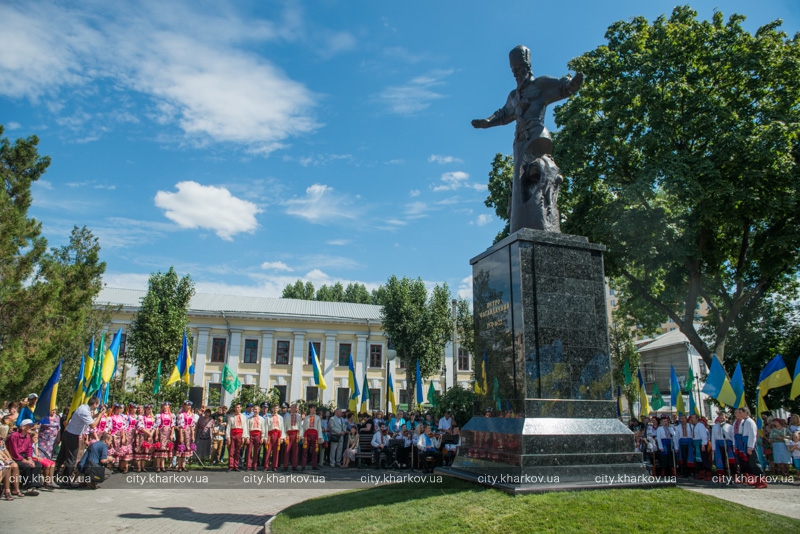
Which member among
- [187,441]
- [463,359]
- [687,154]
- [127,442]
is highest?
[687,154]

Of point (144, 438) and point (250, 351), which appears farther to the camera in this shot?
point (250, 351)

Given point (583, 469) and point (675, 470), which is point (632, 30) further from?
point (583, 469)

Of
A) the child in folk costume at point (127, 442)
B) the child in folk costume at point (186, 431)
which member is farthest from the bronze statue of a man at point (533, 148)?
the child in folk costume at point (186, 431)

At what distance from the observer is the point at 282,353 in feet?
145

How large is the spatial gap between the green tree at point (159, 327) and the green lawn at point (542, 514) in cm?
2888

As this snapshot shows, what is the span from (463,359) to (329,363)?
38.0 feet

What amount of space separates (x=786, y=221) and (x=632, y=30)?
29.1 ft

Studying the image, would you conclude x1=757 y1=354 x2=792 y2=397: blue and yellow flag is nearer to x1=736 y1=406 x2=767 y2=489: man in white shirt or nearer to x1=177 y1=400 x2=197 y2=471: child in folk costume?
x1=736 y1=406 x2=767 y2=489: man in white shirt

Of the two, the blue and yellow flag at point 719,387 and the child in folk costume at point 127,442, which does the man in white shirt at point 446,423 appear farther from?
the child in folk costume at point 127,442

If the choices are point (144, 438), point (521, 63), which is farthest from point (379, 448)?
point (521, 63)

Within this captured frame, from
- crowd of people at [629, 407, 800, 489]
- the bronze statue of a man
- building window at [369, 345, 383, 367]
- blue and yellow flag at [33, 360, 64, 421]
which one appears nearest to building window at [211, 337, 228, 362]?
building window at [369, 345, 383, 367]

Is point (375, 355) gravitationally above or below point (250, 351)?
below

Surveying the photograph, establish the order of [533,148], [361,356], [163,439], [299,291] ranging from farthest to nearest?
[299,291]
[361,356]
[163,439]
[533,148]

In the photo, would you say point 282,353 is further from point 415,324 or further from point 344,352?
point 415,324
